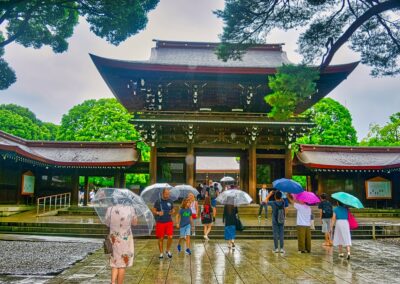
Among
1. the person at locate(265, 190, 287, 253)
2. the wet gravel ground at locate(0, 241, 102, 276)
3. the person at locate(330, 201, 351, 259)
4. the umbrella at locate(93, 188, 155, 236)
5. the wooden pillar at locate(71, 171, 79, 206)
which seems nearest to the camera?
the umbrella at locate(93, 188, 155, 236)

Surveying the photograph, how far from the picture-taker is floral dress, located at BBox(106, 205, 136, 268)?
613cm

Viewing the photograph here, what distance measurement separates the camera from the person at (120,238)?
612 centimetres

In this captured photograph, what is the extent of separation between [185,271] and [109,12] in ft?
24.5

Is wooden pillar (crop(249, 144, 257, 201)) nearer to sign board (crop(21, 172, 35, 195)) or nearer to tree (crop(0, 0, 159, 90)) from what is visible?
tree (crop(0, 0, 159, 90))

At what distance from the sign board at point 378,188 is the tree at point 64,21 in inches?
824

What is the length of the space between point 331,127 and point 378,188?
16792 mm

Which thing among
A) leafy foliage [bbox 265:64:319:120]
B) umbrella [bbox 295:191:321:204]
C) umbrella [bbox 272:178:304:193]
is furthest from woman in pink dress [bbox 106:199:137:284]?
umbrella [bbox 295:191:321:204]

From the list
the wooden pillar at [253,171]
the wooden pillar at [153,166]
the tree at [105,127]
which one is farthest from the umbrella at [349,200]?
the tree at [105,127]

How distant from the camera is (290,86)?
8.74 m

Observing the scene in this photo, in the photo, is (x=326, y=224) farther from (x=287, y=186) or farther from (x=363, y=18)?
(x=363, y=18)

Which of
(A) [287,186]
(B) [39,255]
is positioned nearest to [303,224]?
(A) [287,186]

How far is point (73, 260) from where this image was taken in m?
9.53

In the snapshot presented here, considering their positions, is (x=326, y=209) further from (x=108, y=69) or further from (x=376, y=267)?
(x=108, y=69)

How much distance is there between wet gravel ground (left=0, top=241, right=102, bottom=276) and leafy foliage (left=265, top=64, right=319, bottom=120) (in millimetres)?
6180
